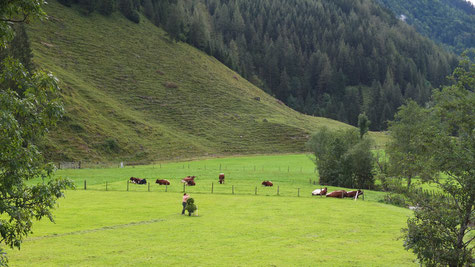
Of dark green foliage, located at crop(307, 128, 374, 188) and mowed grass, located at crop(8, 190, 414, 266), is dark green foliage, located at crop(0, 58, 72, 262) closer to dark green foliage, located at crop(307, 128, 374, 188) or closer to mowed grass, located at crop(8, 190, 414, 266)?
mowed grass, located at crop(8, 190, 414, 266)

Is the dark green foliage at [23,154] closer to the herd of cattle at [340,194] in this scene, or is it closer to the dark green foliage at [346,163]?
the herd of cattle at [340,194]

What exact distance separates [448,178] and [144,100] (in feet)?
382

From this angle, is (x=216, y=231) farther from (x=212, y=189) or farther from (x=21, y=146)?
(x=212, y=189)

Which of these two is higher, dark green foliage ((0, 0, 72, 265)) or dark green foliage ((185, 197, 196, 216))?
dark green foliage ((0, 0, 72, 265))

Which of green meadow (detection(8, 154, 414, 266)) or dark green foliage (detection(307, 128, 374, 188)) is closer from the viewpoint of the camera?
green meadow (detection(8, 154, 414, 266))

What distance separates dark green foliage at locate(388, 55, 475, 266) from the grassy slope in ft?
244

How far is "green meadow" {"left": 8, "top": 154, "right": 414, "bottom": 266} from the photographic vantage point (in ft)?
71.7

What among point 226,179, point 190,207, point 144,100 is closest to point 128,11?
point 144,100

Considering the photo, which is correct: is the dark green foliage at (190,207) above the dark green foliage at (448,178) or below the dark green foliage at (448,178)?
below

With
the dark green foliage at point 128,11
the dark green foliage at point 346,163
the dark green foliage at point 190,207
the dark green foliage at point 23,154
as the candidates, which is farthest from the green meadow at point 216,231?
the dark green foliage at point 128,11

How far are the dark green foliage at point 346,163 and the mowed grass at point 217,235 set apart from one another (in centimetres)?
1937

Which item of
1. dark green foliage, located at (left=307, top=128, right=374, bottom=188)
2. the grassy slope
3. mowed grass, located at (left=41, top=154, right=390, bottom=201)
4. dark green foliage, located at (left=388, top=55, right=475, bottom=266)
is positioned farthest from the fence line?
the grassy slope

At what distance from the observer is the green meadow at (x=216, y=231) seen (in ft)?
71.7

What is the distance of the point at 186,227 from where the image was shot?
1184 inches
